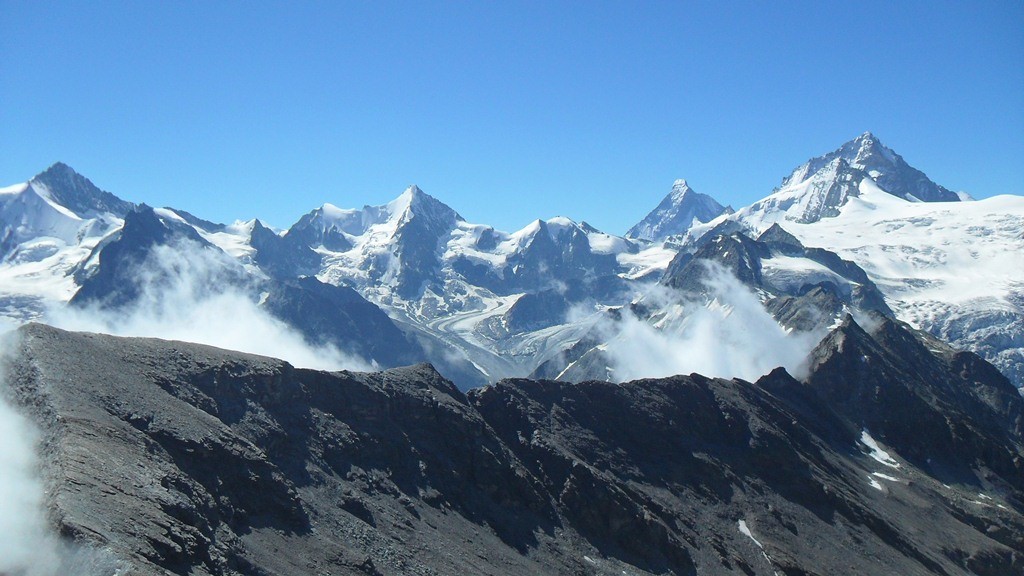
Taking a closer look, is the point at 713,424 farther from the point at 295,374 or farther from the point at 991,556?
the point at 295,374

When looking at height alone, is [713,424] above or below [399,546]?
above

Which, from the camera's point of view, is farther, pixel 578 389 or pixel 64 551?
pixel 578 389

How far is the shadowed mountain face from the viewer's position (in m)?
96.8

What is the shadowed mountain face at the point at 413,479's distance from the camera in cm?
9681

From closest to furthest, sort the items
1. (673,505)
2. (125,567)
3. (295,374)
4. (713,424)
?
1. (125,567)
2. (295,374)
3. (673,505)
4. (713,424)

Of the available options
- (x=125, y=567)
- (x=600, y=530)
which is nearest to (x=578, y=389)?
(x=600, y=530)

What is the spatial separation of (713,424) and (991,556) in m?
58.4

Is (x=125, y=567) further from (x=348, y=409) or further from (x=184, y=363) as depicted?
(x=348, y=409)

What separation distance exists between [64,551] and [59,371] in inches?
1748

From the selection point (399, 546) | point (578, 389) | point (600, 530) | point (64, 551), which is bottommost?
Result: point (64, 551)

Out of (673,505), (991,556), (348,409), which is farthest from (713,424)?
(348,409)

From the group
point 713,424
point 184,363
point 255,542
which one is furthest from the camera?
point 713,424

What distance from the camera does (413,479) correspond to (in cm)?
14000

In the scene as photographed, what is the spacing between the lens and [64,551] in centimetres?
7594
